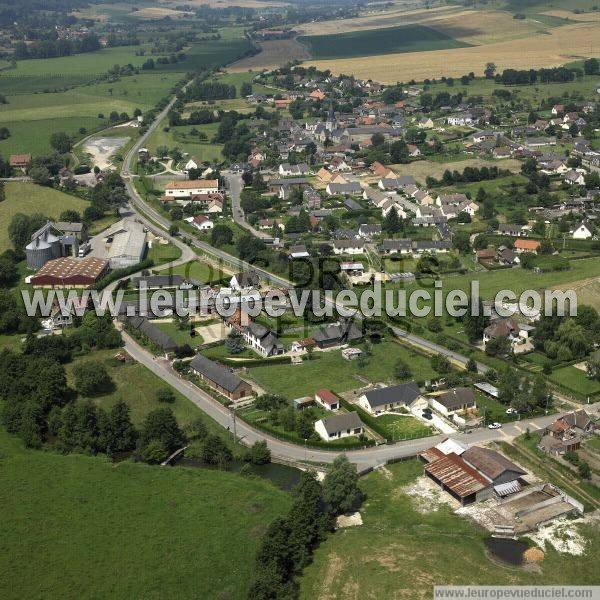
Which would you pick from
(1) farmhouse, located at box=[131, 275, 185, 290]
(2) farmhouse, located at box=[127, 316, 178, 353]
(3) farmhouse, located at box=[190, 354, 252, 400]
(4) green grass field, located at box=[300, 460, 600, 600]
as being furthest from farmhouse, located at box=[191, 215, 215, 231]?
(4) green grass field, located at box=[300, 460, 600, 600]

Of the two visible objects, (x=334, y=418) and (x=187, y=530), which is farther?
(x=334, y=418)

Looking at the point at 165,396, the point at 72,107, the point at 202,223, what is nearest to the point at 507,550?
the point at 165,396

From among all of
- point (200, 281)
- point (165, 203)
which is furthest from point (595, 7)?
point (200, 281)

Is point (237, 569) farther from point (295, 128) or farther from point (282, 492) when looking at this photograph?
point (295, 128)

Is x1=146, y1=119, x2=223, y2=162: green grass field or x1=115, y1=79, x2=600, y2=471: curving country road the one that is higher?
x1=146, y1=119, x2=223, y2=162: green grass field

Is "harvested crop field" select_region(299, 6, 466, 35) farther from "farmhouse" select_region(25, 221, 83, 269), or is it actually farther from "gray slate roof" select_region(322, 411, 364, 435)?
"gray slate roof" select_region(322, 411, 364, 435)

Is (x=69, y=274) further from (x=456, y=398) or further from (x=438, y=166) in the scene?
(x=438, y=166)

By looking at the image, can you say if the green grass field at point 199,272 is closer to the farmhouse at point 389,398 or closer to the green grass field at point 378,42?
the farmhouse at point 389,398
